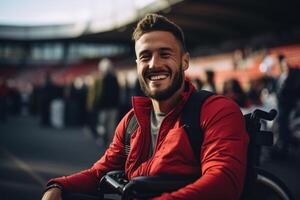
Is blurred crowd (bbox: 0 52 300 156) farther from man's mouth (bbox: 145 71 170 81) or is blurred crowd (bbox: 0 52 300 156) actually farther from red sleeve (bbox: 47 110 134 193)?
man's mouth (bbox: 145 71 170 81)

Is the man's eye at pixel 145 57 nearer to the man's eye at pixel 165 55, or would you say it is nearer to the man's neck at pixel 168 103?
the man's eye at pixel 165 55

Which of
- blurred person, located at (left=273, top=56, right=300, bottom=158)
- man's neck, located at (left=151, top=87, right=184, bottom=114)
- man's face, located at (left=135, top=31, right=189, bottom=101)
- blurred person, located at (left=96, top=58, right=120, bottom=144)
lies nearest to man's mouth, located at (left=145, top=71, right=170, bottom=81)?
man's face, located at (left=135, top=31, right=189, bottom=101)

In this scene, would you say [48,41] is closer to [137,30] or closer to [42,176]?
[42,176]

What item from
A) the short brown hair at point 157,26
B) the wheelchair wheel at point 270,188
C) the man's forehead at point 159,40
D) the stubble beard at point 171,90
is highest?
the short brown hair at point 157,26

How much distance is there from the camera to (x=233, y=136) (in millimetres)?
1791

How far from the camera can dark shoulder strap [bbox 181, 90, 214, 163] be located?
1.88m

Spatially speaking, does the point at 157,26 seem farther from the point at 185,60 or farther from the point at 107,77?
the point at 107,77

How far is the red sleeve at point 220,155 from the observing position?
169cm

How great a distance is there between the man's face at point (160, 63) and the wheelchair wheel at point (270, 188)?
99 centimetres

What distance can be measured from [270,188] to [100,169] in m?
1.14

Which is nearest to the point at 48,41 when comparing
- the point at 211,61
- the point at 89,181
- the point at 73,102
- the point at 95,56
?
the point at 95,56

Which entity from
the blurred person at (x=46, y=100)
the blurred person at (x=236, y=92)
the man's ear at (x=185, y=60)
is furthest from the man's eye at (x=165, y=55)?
the blurred person at (x=46, y=100)

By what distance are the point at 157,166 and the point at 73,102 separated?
42.4 feet

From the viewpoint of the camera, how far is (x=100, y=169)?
2.30 m
